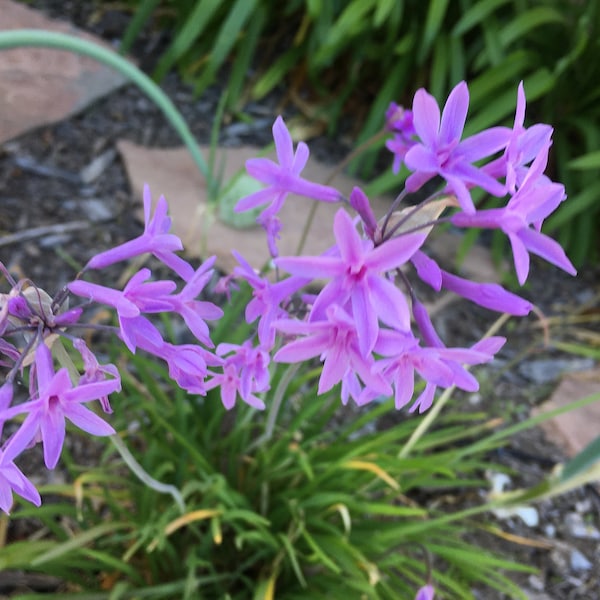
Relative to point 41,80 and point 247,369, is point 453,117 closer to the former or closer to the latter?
point 247,369

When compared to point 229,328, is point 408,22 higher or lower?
higher

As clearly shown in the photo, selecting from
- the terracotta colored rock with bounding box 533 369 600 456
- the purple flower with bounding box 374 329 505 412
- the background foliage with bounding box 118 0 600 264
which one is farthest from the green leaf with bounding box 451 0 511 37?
the purple flower with bounding box 374 329 505 412

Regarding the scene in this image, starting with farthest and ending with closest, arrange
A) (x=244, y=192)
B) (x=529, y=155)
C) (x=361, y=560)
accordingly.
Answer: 1. (x=244, y=192)
2. (x=361, y=560)
3. (x=529, y=155)

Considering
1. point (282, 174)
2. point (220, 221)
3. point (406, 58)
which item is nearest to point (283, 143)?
point (282, 174)

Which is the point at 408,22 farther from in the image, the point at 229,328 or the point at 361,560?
the point at 361,560

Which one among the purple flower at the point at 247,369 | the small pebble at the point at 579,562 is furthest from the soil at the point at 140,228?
the purple flower at the point at 247,369

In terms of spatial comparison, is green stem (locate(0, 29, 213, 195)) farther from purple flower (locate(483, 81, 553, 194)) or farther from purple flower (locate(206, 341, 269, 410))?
purple flower (locate(483, 81, 553, 194))

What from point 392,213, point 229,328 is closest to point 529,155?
point 392,213

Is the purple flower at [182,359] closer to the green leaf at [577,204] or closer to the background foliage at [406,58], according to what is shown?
the background foliage at [406,58]
